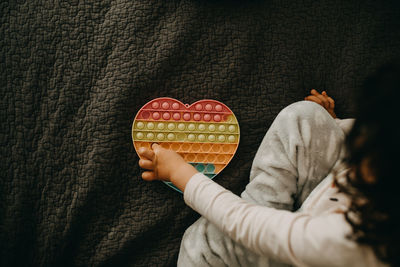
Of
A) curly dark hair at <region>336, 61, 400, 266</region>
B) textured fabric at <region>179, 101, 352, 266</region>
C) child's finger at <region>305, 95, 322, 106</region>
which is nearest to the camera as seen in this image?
curly dark hair at <region>336, 61, 400, 266</region>

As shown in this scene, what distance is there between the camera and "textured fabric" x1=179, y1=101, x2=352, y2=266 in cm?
56

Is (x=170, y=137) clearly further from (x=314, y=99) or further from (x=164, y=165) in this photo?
(x=314, y=99)

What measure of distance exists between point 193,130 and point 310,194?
27 cm

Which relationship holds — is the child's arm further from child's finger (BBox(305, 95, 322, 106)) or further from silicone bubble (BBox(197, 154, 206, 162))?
child's finger (BBox(305, 95, 322, 106))

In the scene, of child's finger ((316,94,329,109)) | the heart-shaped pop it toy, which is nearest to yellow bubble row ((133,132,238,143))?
the heart-shaped pop it toy

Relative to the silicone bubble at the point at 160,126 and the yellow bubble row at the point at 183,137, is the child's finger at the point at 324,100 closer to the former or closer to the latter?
the yellow bubble row at the point at 183,137

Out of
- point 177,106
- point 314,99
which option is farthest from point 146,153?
point 314,99

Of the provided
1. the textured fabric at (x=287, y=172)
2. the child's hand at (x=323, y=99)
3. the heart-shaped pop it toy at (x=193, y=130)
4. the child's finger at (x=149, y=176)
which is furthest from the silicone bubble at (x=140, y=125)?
the child's hand at (x=323, y=99)

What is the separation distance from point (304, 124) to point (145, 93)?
0.34m

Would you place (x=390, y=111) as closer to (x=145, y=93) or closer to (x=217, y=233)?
(x=217, y=233)

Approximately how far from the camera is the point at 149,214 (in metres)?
0.64

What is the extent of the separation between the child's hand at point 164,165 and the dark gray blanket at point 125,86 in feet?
0.11

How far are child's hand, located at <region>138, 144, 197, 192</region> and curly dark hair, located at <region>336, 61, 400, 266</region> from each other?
0.97ft

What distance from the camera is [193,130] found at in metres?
0.65
